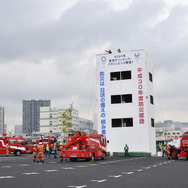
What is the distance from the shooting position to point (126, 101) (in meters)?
49.0

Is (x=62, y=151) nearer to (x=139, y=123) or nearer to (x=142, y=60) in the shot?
(x=139, y=123)

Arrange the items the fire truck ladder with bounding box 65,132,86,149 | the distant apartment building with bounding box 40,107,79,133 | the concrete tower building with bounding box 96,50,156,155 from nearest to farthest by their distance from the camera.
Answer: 1. the fire truck ladder with bounding box 65,132,86,149
2. the concrete tower building with bounding box 96,50,156,155
3. the distant apartment building with bounding box 40,107,79,133

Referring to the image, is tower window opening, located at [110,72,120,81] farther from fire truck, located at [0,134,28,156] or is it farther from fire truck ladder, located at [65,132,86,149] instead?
fire truck ladder, located at [65,132,86,149]

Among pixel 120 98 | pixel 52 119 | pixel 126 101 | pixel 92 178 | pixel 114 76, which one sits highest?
pixel 52 119

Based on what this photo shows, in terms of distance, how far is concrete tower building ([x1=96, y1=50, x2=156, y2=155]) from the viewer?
4684 cm

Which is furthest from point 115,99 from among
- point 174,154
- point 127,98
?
point 174,154

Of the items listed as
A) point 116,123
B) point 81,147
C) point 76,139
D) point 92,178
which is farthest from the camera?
point 116,123

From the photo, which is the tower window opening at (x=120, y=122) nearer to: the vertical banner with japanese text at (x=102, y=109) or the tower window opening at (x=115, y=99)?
the vertical banner with japanese text at (x=102, y=109)

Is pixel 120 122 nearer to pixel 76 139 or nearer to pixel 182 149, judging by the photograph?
pixel 182 149

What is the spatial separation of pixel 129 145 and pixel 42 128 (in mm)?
140073

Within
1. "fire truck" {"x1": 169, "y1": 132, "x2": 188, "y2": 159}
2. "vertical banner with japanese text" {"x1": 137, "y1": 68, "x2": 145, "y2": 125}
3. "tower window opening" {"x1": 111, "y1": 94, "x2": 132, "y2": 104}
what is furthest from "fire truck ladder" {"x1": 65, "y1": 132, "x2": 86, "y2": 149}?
"tower window opening" {"x1": 111, "y1": 94, "x2": 132, "y2": 104}

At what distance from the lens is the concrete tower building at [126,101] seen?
154ft

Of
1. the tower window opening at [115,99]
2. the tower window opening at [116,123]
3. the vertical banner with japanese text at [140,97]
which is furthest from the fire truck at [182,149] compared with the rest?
the tower window opening at [115,99]

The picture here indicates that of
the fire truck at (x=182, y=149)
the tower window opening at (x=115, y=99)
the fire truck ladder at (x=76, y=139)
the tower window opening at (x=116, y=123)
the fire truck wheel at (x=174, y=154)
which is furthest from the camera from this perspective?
the tower window opening at (x=115, y=99)
